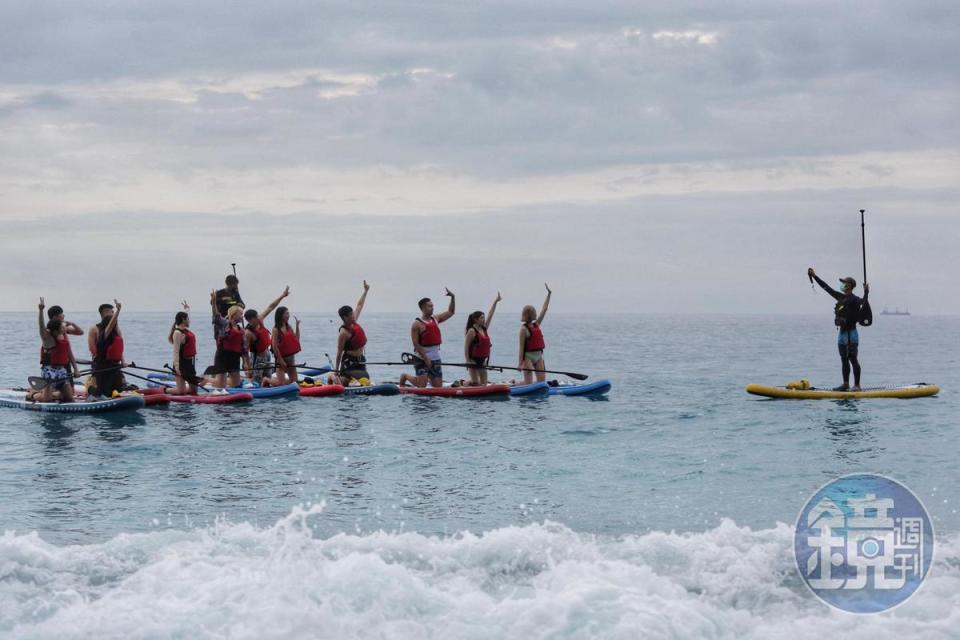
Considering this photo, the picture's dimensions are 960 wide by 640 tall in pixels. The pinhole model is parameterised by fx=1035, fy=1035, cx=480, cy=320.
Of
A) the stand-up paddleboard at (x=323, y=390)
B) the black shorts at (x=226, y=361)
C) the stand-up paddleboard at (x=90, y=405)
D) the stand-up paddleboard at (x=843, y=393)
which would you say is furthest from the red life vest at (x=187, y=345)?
the stand-up paddleboard at (x=843, y=393)

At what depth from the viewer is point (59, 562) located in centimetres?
976

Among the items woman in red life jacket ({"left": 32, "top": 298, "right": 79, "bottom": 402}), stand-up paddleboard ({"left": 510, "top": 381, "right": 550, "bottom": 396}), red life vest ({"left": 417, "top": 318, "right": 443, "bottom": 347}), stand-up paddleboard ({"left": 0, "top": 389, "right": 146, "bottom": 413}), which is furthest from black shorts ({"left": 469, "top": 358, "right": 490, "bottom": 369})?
woman in red life jacket ({"left": 32, "top": 298, "right": 79, "bottom": 402})

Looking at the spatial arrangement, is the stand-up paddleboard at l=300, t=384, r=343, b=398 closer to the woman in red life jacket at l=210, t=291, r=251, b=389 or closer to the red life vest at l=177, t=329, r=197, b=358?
the woman in red life jacket at l=210, t=291, r=251, b=389

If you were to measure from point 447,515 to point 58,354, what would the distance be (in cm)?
1079

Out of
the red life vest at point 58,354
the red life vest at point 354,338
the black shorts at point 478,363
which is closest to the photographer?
the red life vest at point 58,354

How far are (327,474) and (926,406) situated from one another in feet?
47.1

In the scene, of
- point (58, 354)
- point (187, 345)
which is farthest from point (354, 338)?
point (58, 354)

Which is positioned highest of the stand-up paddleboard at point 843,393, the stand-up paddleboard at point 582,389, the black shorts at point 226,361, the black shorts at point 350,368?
the black shorts at point 226,361

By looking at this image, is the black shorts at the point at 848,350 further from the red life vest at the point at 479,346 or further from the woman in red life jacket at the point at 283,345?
the woman in red life jacket at the point at 283,345

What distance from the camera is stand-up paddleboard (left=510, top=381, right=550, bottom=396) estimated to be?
74.9 ft

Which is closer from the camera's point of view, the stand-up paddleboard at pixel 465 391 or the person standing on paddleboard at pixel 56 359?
the person standing on paddleboard at pixel 56 359

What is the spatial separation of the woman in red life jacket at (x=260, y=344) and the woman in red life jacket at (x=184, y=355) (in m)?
1.46

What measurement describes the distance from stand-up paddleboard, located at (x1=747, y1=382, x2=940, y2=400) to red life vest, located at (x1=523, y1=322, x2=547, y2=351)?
4.85m

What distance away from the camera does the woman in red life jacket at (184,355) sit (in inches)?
837
